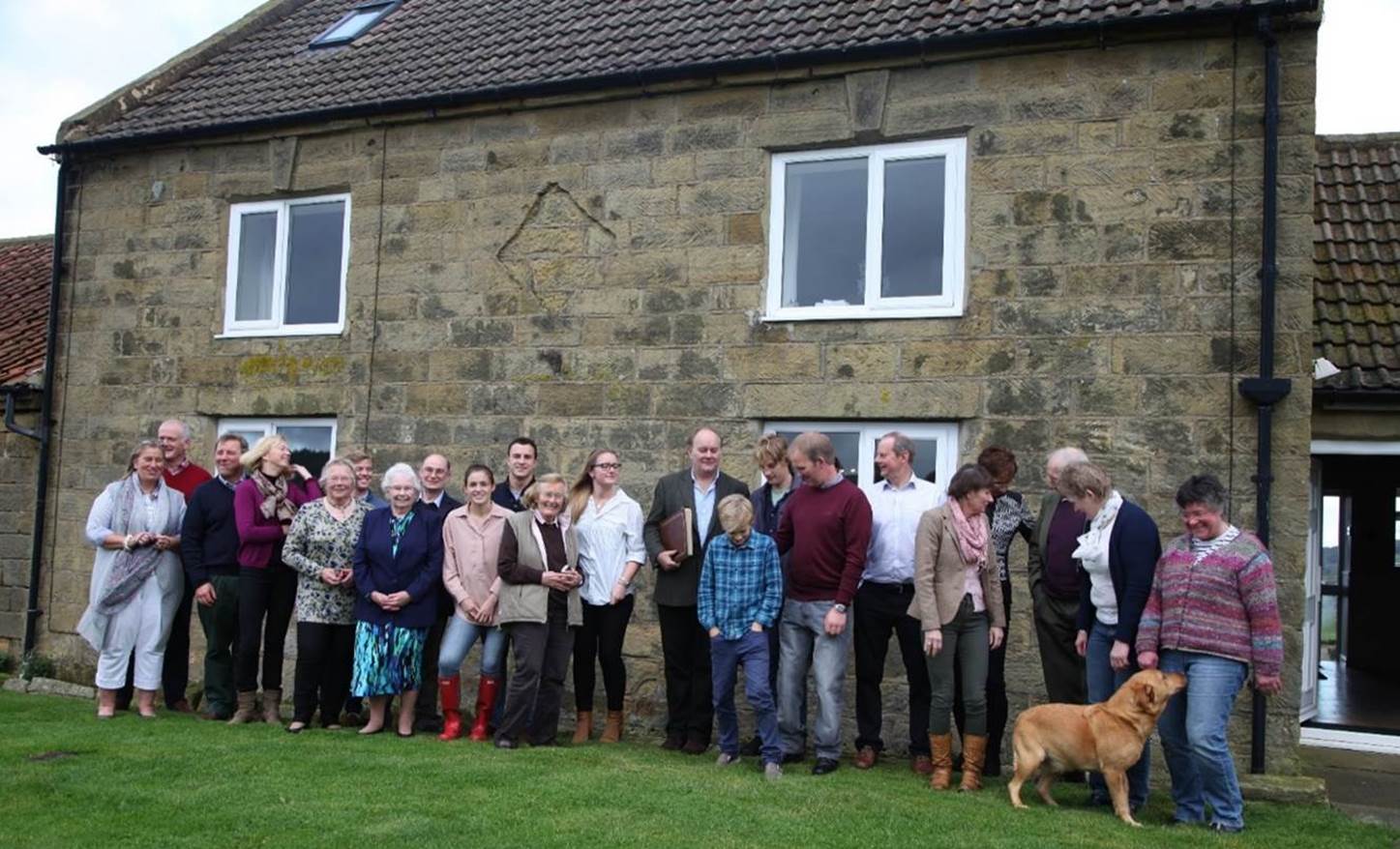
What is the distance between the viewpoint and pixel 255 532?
30.1 feet

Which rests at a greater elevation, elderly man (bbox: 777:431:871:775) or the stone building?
the stone building

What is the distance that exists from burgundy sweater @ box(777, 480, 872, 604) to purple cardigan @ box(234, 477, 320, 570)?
12.0 feet

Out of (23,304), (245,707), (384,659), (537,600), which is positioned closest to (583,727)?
(537,600)

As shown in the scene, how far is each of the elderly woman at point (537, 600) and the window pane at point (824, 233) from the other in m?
2.67

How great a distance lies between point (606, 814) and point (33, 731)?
4.61 meters

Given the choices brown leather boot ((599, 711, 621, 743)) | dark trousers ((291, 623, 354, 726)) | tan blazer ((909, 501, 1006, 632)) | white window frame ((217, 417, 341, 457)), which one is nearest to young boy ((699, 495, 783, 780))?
tan blazer ((909, 501, 1006, 632))

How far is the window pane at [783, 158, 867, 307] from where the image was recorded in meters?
10.0

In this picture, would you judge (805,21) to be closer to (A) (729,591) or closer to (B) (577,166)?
(B) (577,166)

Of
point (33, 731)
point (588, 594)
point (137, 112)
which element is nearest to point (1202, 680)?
point (588, 594)

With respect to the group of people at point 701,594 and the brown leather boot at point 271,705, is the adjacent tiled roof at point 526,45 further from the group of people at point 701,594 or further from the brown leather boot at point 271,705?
the brown leather boot at point 271,705

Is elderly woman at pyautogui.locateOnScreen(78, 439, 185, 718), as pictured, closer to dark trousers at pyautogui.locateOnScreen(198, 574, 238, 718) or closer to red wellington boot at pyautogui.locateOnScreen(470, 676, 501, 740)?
dark trousers at pyautogui.locateOnScreen(198, 574, 238, 718)

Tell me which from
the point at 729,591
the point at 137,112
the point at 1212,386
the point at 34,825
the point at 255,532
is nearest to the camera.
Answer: the point at 34,825

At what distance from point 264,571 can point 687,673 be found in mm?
3023

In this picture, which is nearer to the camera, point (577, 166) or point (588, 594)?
point (588, 594)
